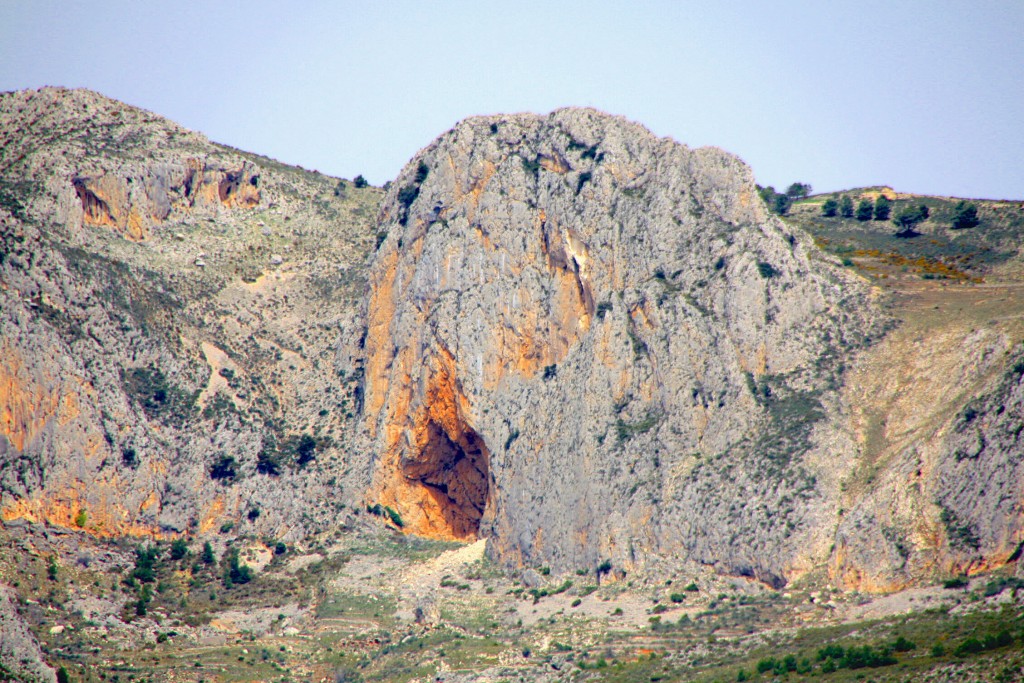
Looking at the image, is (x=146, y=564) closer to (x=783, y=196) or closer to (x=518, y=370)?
(x=518, y=370)

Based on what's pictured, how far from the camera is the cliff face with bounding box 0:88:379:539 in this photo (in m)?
111

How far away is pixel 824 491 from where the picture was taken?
3844 inches

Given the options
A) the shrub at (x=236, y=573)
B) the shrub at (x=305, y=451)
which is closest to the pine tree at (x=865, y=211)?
the shrub at (x=305, y=451)

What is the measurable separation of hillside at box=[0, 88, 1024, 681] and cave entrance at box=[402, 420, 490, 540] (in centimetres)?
25

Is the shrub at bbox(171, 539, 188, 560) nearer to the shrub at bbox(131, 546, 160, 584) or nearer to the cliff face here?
the shrub at bbox(131, 546, 160, 584)

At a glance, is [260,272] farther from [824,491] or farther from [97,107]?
[824,491]

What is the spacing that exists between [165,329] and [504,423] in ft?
109

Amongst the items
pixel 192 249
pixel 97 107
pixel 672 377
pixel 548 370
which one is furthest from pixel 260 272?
pixel 672 377

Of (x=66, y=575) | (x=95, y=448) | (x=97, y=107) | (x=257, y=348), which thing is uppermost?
(x=97, y=107)

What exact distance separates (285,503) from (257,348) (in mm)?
18309

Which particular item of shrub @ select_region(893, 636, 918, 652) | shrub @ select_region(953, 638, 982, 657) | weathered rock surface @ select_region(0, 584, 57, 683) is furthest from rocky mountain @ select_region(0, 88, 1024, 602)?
weathered rock surface @ select_region(0, 584, 57, 683)

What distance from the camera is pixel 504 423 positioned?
114 metres

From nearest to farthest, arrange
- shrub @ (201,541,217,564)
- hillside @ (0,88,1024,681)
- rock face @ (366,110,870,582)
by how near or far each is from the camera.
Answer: hillside @ (0,88,1024,681) < rock face @ (366,110,870,582) < shrub @ (201,541,217,564)

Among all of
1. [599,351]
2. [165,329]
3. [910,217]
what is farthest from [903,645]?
[165,329]
